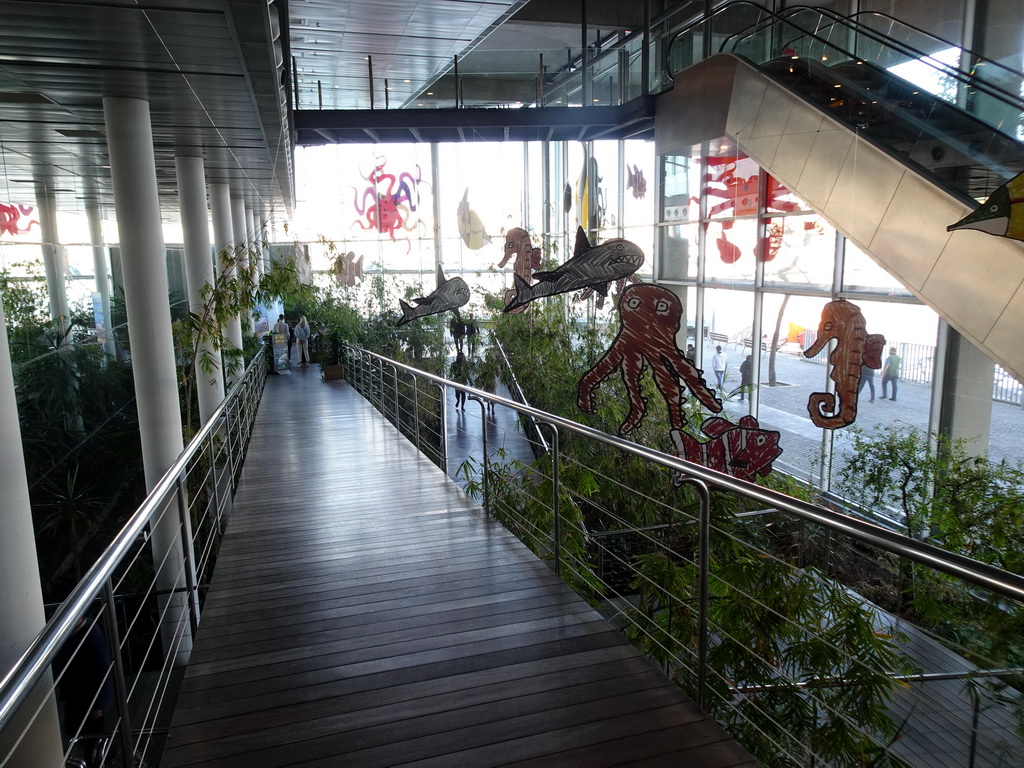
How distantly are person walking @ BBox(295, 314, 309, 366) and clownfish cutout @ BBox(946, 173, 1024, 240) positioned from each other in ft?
49.4

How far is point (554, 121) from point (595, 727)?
354 inches

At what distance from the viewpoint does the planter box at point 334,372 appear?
14.6 meters

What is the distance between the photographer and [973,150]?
4785 mm

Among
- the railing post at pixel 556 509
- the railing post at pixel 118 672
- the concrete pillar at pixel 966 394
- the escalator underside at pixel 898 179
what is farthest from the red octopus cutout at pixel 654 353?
the railing post at pixel 118 672

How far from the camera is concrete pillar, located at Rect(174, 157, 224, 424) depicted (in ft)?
26.7

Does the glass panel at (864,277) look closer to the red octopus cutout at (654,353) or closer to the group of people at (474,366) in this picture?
the red octopus cutout at (654,353)

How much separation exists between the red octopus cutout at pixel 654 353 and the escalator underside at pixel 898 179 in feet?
5.20

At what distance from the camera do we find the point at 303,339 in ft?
57.1

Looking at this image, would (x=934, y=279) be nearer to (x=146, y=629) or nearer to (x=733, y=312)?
(x=733, y=312)

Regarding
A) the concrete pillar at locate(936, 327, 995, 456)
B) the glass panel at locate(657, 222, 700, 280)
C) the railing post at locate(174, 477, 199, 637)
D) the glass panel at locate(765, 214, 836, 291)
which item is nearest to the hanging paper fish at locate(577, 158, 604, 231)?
the glass panel at locate(657, 222, 700, 280)

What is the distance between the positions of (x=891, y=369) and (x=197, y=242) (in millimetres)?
7588

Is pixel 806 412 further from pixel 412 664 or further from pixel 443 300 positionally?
pixel 412 664

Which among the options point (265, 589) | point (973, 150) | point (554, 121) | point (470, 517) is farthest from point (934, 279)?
point (554, 121)

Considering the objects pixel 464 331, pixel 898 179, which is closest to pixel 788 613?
pixel 898 179
